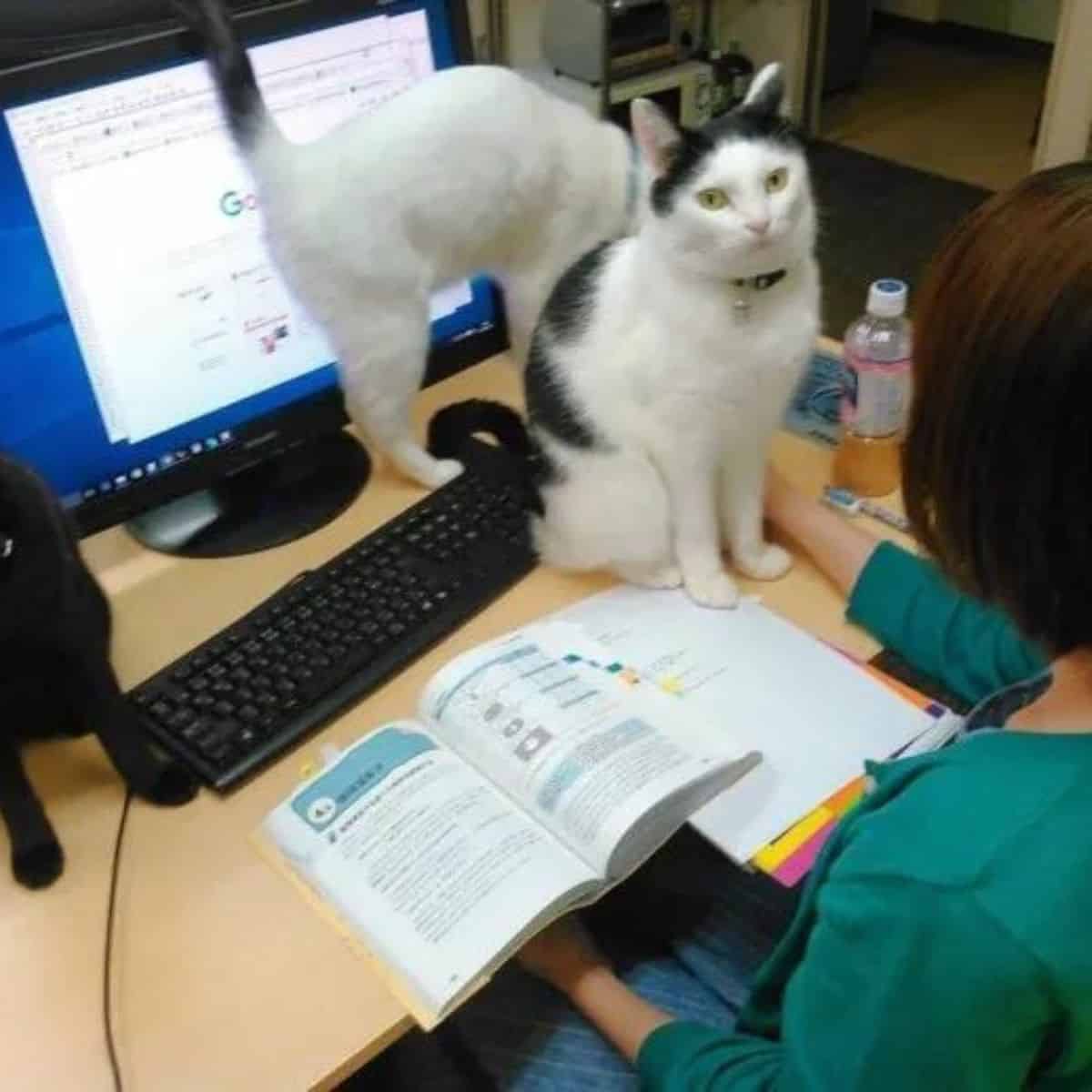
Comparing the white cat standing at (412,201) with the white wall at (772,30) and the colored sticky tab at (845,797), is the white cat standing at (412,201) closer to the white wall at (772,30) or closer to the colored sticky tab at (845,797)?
the colored sticky tab at (845,797)

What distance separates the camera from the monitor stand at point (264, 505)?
118 centimetres

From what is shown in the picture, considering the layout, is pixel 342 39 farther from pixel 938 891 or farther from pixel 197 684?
pixel 938 891

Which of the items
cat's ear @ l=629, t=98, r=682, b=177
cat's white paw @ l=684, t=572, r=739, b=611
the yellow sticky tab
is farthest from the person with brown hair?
cat's ear @ l=629, t=98, r=682, b=177

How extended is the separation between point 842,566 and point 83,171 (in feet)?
2.35

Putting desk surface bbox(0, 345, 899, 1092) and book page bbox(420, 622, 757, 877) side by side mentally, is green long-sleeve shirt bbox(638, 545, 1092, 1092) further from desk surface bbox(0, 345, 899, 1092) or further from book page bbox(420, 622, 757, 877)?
desk surface bbox(0, 345, 899, 1092)

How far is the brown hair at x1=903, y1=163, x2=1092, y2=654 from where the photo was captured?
0.55 metres

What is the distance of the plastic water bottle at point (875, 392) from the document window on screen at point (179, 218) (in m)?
0.49

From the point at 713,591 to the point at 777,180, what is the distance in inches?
13.7

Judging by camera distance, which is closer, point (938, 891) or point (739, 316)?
point (938, 891)

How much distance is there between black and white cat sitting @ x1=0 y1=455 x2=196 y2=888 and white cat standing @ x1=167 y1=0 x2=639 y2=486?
12.9 inches

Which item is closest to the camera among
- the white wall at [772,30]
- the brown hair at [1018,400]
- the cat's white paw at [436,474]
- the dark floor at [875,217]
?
the brown hair at [1018,400]

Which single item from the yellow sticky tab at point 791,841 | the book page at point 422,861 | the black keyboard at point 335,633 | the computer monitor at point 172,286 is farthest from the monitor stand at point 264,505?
the yellow sticky tab at point 791,841

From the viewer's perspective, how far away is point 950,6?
5.09m

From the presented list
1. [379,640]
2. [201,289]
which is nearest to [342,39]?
[201,289]
